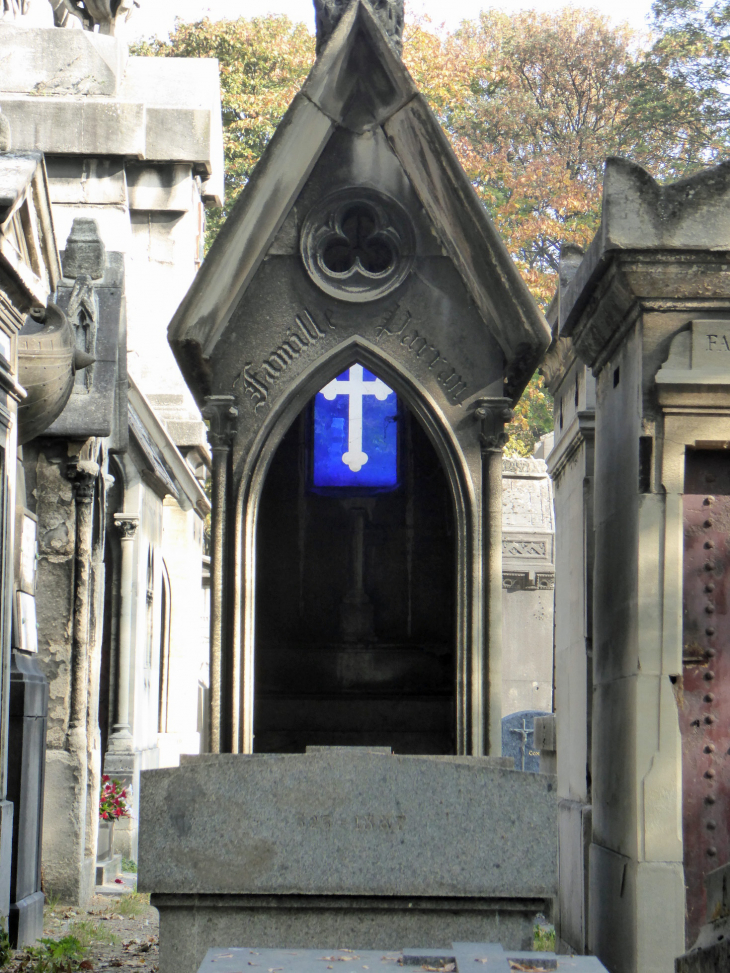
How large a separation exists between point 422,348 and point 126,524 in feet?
22.9

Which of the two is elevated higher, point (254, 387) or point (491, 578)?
point (254, 387)

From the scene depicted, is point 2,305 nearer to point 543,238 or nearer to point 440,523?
point 440,523

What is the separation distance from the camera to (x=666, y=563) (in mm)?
6625

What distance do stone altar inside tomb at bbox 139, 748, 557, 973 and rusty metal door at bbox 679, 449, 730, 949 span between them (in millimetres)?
1295

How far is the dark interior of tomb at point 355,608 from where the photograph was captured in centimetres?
841

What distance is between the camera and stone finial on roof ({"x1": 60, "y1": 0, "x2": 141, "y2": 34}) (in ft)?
60.5

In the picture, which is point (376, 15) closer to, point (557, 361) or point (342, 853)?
point (557, 361)

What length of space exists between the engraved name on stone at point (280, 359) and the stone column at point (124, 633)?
21.6 feet

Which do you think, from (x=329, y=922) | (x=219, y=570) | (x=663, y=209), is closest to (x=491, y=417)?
(x=663, y=209)

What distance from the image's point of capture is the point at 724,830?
6.54m

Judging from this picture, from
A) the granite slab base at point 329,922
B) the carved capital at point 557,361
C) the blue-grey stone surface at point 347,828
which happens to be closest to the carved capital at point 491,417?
the blue-grey stone surface at point 347,828

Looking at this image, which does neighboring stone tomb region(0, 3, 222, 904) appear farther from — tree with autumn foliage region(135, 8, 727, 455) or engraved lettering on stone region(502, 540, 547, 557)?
tree with autumn foliage region(135, 8, 727, 455)

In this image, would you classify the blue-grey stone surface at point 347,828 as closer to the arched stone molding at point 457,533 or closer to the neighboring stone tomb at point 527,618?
the arched stone molding at point 457,533

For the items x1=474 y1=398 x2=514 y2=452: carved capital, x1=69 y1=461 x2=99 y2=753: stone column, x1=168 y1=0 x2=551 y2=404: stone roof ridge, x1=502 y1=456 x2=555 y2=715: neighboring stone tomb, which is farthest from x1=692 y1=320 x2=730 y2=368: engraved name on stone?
x1=502 y1=456 x2=555 y2=715: neighboring stone tomb
